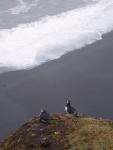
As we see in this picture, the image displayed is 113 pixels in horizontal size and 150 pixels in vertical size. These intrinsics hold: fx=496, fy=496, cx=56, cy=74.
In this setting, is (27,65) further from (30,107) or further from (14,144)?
(14,144)

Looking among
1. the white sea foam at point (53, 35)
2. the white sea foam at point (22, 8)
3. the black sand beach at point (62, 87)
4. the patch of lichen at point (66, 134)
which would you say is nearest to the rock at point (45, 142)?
the patch of lichen at point (66, 134)

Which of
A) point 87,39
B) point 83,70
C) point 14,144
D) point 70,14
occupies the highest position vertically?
point 70,14

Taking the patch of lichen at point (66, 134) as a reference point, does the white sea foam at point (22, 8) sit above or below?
above

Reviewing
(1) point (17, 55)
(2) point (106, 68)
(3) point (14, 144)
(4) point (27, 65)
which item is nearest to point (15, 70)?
(4) point (27, 65)

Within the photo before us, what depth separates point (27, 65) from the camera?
187 feet

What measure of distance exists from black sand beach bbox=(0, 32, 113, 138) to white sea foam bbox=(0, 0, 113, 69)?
9.81ft

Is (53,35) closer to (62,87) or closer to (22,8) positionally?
(22,8)

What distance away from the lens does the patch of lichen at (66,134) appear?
27.4 meters

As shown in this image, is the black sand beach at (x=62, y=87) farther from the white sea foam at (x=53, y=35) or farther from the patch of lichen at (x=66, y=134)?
the patch of lichen at (x=66, y=134)

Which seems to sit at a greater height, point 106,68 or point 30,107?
point 106,68

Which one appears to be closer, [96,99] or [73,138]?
[73,138]

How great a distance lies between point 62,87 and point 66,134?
21.3 meters

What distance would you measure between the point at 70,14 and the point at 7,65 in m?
20.2

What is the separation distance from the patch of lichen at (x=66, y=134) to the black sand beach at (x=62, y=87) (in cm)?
1389
